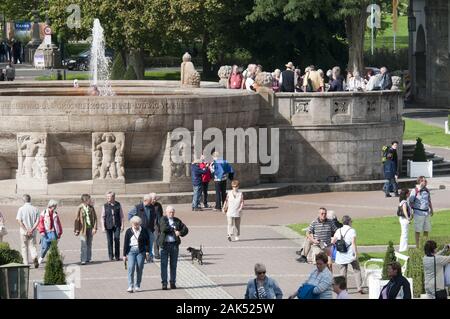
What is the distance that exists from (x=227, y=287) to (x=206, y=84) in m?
20.6

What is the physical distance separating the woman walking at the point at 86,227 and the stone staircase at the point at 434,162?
16.4 metres

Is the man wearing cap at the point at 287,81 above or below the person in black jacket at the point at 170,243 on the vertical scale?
above

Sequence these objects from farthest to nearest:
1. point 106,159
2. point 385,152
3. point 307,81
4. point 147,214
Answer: point 307,81 < point 385,152 < point 106,159 < point 147,214

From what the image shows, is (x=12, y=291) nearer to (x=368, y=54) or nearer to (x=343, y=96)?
(x=343, y=96)

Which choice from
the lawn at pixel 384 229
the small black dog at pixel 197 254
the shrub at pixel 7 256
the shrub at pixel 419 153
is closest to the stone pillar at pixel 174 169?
the lawn at pixel 384 229

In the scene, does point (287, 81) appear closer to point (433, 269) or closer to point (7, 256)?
point (7, 256)

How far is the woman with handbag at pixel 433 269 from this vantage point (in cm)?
2578

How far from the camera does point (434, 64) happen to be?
7656cm

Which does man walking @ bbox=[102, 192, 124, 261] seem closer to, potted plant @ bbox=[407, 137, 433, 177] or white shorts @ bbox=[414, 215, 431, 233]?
white shorts @ bbox=[414, 215, 431, 233]

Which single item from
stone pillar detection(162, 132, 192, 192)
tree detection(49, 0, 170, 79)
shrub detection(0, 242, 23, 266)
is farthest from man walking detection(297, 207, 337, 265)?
tree detection(49, 0, 170, 79)

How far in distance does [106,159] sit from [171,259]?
36.3 feet

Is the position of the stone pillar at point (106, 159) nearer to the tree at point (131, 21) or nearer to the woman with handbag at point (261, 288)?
the woman with handbag at point (261, 288)

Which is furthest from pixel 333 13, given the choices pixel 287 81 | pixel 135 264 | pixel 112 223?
pixel 135 264

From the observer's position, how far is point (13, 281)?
24297 mm
